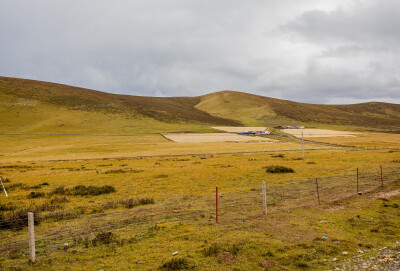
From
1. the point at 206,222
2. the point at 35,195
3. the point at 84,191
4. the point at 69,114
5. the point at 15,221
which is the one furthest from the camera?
the point at 69,114

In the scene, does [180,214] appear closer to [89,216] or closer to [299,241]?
[89,216]

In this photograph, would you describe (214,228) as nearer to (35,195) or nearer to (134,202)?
(134,202)

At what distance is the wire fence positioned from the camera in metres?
13.4

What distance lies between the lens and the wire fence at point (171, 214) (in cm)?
1345

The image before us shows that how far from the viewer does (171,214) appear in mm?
17750

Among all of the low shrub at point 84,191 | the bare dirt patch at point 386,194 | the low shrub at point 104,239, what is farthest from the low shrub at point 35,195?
the bare dirt patch at point 386,194

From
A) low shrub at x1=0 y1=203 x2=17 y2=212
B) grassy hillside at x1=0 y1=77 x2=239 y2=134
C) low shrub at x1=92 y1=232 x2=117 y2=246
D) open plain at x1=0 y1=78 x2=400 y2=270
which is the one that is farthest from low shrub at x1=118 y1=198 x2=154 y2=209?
grassy hillside at x1=0 y1=77 x2=239 y2=134

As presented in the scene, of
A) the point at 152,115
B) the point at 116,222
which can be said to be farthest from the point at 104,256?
the point at 152,115

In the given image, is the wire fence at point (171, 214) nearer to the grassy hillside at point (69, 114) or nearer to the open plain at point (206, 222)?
the open plain at point (206, 222)

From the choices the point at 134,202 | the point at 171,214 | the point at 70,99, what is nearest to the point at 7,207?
the point at 134,202

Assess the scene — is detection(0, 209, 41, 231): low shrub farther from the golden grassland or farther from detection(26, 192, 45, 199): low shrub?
detection(26, 192, 45, 199): low shrub

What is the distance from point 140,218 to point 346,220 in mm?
11868

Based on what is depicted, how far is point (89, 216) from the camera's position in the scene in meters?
17.9

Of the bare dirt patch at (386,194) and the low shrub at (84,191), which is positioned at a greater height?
the bare dirt patch at (386,194)
